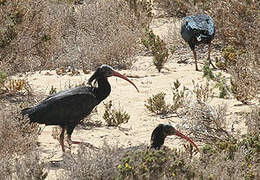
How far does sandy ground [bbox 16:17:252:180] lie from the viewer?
8125 millimetres

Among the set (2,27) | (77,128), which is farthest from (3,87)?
(77,128)

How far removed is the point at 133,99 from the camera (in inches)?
410

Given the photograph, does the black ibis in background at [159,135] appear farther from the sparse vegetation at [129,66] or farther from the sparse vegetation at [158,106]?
the sparse vegetation at [158,106]

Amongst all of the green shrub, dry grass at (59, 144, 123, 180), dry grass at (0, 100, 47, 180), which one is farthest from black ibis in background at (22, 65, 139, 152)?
the green shrub

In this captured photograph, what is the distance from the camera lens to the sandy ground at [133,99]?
812 cm

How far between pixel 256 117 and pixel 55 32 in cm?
586

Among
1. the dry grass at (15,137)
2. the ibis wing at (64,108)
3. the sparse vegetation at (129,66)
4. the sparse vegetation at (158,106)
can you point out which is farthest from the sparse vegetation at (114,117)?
the dry grass at (15,137)

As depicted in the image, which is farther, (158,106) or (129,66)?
(129,66)

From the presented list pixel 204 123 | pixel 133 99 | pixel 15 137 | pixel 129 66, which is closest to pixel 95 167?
pixel 15 137

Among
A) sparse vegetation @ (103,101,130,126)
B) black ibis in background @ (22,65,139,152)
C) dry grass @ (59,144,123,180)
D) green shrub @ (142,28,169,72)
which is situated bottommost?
sparse vegetation @ (103,101,130,126)

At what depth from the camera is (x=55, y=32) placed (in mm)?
12141

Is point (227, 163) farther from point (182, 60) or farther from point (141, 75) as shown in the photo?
point (182, 60)

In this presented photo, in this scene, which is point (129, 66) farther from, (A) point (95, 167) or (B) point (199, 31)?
(A) point (95, 167)

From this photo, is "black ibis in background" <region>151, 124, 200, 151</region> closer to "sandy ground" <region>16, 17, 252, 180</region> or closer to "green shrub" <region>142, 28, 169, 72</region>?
"sandy ground" <region>16, 17, 252, 180</region>
